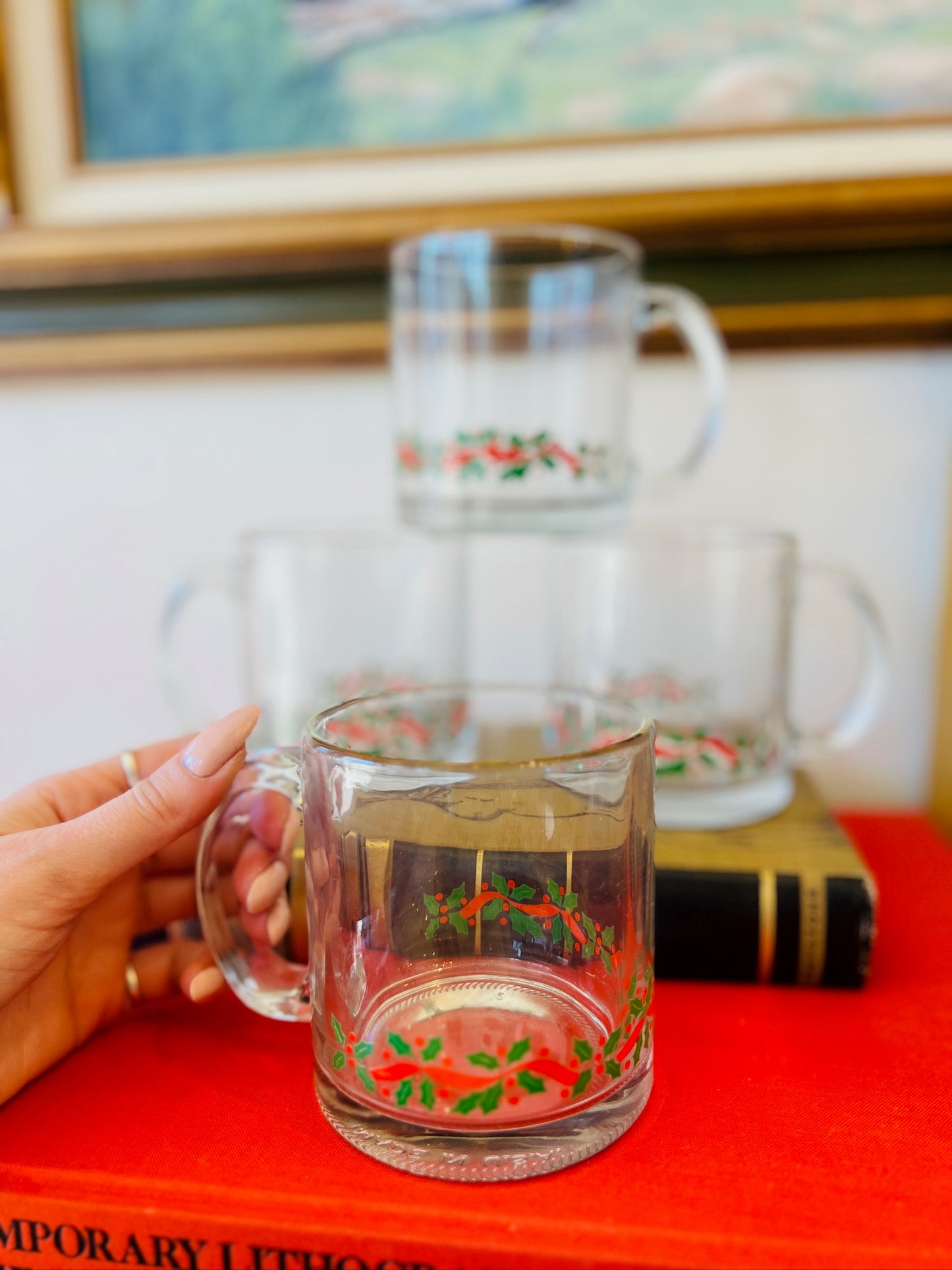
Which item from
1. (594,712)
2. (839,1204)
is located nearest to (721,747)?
(594,712)

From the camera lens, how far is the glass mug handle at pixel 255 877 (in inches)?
14.4

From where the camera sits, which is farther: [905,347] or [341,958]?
[905,347]

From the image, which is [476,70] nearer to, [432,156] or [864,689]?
[432,156]

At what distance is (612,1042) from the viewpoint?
33cm

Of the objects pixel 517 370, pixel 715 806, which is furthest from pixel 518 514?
pixel 715 806

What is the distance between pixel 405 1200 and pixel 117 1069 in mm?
148

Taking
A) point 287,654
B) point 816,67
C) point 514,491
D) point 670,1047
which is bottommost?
point 670,1047

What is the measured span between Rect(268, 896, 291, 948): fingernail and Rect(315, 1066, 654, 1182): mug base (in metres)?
0.09

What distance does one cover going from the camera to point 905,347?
65 centimetres

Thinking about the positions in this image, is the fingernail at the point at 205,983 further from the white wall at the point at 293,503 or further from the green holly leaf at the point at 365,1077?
the white wall at the point at 293,503

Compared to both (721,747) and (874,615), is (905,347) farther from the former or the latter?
(721,747)

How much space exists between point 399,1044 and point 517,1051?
41mm

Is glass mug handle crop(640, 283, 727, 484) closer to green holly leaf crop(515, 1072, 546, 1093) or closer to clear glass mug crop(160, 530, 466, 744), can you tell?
clear glass mug crop(160, 530, 466, 744)

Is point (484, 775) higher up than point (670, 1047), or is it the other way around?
point (484, 775)
